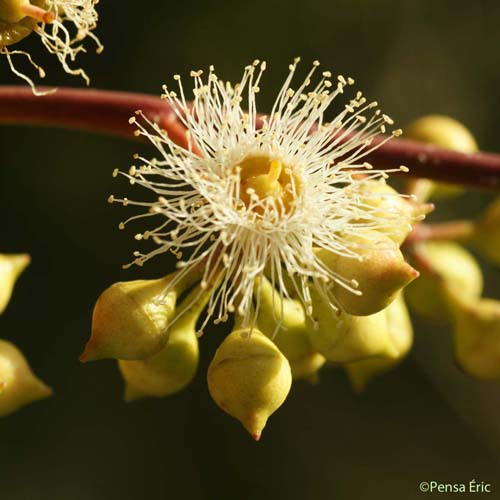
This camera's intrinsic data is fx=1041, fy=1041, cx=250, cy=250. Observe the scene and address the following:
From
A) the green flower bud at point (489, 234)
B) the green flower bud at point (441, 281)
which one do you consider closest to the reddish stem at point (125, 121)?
the green flower bud at point (441, 281)

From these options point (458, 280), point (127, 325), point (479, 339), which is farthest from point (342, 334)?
point (458, 280)

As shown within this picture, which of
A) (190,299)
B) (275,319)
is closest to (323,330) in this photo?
(275,319)

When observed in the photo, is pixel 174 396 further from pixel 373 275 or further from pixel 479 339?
pixel 373 275

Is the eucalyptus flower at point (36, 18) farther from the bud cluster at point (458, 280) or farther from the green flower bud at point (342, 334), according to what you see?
the bud cluster at point (458, 280)

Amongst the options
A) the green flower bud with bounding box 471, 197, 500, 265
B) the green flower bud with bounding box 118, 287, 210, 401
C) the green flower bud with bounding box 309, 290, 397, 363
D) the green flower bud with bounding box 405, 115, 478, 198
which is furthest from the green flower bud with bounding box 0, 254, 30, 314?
the green flower bud with bounding box 471, 197, 500, 265

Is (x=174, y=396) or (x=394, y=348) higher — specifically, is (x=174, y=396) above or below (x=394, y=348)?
below
